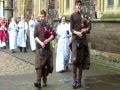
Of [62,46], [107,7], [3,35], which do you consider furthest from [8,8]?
[62,46]

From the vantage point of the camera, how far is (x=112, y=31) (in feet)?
45.6

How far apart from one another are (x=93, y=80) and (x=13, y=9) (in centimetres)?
2227

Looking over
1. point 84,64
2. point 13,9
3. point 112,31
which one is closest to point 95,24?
point 112,31

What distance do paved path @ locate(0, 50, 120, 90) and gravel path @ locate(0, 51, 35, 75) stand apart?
837 millimetres

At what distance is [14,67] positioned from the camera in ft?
46.4

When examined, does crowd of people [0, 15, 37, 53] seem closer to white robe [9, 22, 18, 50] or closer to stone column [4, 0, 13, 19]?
white robe [9, 22, 18, 50]

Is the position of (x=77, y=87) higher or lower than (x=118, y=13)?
lower

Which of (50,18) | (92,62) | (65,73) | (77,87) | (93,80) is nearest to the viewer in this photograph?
(77,87)

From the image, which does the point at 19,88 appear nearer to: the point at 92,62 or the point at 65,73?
the point at 65,73

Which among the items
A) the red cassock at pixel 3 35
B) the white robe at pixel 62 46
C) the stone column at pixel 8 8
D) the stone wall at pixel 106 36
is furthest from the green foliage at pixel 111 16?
the stone column at pixel 8 8

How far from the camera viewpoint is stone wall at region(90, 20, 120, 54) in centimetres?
1364

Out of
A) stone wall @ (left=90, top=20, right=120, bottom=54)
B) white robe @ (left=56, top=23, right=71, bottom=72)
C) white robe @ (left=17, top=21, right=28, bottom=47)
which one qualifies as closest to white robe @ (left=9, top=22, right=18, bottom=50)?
white robe @ (left=17, top=21, right=28, bottom=47)

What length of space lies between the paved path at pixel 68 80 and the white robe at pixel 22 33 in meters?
8.31

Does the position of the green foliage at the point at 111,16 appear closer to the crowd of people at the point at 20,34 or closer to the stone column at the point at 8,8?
the crowd of people at the point at 20,34
